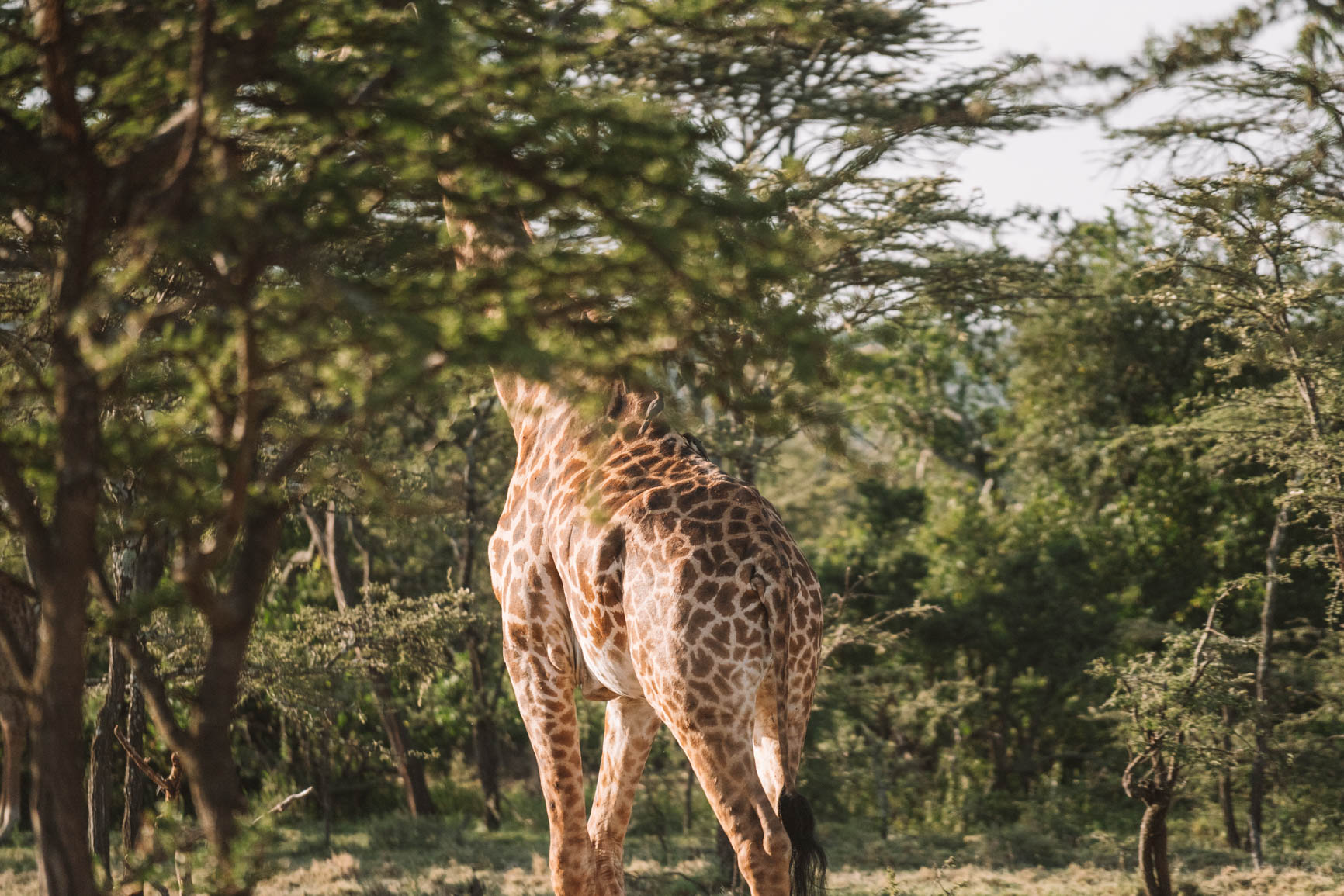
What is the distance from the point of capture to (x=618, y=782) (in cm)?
646

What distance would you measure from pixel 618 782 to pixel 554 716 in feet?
1.59

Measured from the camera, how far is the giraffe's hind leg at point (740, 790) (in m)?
5.10

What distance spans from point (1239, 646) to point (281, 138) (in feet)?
20.6

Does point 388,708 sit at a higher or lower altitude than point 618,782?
lower

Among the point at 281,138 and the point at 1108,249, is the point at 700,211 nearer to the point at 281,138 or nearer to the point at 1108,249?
the point at 281,138

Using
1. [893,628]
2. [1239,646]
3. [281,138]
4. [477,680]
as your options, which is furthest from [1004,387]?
[281,138]

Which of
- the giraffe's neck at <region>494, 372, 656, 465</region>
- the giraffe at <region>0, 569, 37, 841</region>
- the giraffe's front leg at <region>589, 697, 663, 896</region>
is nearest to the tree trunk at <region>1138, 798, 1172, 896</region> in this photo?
the giraffe's front leg at <region>589, 697, 663, 896</region>

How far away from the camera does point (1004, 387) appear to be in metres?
21.1

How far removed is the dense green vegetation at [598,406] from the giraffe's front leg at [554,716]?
1093mm

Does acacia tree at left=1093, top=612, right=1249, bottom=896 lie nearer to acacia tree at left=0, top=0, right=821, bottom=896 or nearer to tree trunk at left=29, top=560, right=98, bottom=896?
acacia tree at left=0, top=0, right=821, bottom=896

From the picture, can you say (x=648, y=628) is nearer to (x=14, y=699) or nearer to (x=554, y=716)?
(x=554, y=716)

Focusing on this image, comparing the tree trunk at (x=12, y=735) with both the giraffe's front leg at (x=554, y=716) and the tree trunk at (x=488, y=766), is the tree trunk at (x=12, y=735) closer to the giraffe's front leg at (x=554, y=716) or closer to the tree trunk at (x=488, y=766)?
the giraffe's front leg at (x=554, y=716)

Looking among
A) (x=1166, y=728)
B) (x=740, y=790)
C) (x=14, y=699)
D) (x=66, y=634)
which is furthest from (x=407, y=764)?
(x=66, y=634)

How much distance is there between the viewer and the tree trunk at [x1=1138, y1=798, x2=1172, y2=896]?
7426 millimetres
